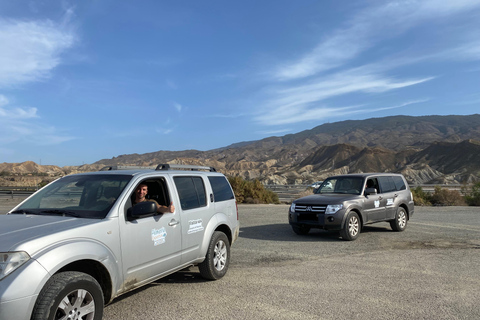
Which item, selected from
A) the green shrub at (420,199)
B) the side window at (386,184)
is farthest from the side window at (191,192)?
the green shrub at (420,199)

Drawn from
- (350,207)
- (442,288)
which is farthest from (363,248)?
(442,288)

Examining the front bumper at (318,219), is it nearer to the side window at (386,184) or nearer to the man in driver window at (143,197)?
the side window at (386,184)

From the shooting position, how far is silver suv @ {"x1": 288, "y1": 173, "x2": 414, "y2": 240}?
10078 mm

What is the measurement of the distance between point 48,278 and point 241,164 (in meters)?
139

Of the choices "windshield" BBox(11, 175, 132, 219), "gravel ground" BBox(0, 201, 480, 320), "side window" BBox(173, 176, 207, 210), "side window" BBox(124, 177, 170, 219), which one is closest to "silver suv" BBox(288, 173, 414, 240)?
"gravel ground" BBox(0, 201, 480, 320)

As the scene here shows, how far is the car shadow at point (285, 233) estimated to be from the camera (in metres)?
10.7

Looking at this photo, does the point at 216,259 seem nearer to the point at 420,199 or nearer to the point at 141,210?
the point at 141,210

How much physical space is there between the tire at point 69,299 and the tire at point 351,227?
7.29 metres

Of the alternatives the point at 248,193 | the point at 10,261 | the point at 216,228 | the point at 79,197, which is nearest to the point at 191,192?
the point at 216,228

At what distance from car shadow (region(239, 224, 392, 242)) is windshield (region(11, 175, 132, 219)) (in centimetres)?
634

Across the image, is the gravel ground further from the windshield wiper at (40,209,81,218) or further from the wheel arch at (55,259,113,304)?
the windshield wiper at (40,209,81,218)

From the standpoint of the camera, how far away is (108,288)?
4285 mm

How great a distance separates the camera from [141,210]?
4.57 metres

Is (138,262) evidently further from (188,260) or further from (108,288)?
(188,260)
